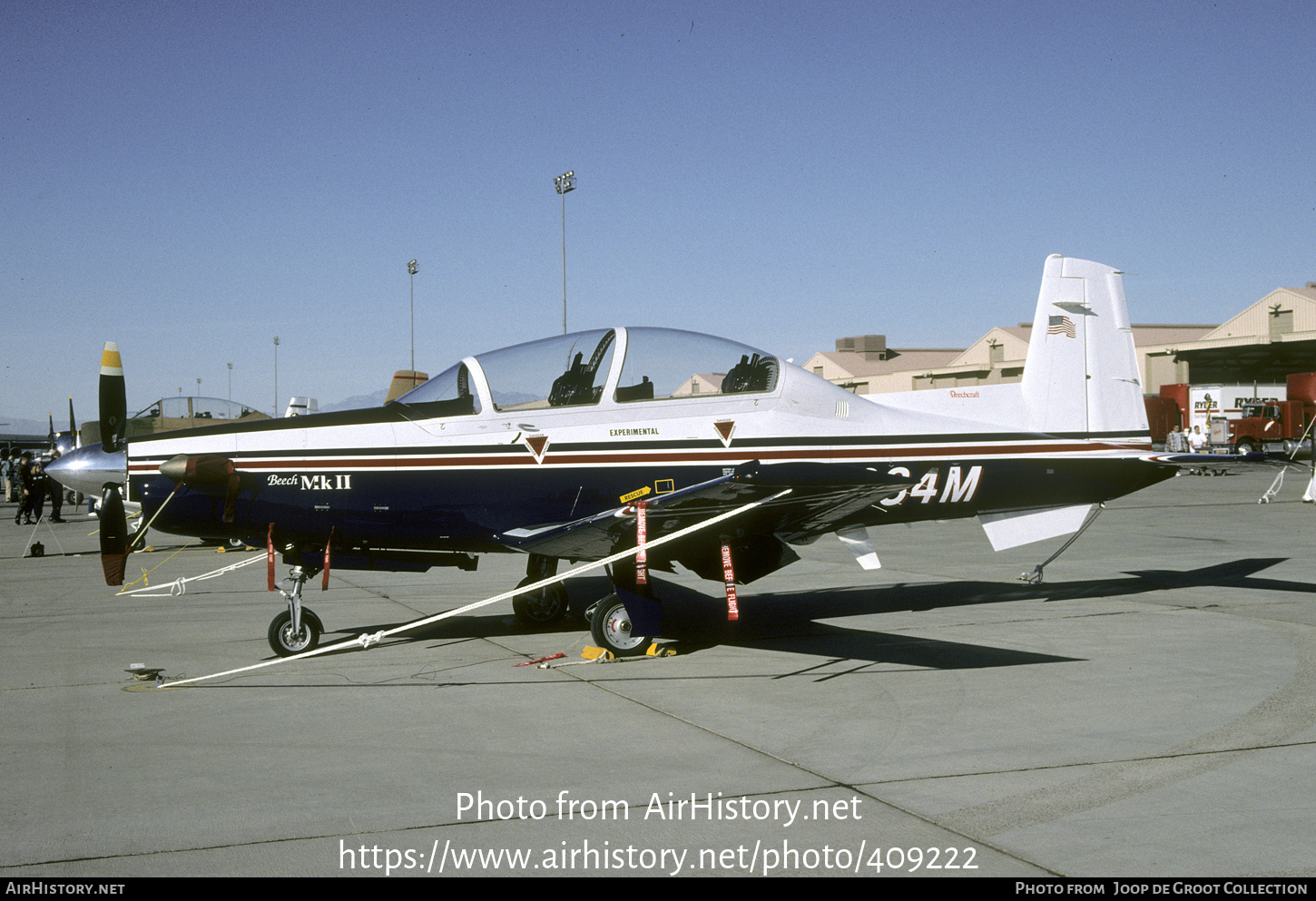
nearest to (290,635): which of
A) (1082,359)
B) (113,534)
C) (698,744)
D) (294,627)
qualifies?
(294,627)

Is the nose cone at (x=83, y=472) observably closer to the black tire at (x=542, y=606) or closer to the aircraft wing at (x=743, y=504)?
the black tire at (x=542, y=606)

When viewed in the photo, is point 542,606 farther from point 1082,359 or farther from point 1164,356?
point 1164,356

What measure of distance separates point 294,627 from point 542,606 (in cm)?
230

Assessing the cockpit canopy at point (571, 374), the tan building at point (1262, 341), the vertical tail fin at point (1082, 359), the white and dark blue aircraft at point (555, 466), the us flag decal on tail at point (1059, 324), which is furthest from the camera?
the tan building at point (1262, 341)

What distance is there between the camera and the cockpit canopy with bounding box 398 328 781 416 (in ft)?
25.3

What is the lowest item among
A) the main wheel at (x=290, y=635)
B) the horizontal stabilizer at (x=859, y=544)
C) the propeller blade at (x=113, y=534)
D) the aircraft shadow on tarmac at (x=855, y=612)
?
the aircraft shadow on tarmac at (x=855, y=612)

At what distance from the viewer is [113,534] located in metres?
7.51

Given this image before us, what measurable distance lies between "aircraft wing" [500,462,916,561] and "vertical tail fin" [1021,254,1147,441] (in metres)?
2.90

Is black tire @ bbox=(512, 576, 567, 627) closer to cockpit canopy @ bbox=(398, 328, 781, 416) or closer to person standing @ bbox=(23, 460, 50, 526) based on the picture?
cockpit canopy @ bbox=(398, 328, 781, 416)

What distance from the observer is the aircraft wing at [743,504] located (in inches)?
237

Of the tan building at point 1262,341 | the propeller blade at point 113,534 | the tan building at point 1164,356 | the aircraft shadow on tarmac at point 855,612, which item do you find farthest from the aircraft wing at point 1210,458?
the tan building at point 1262,341

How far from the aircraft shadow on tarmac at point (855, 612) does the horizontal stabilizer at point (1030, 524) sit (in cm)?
101

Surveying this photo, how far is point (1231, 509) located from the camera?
822 inches
